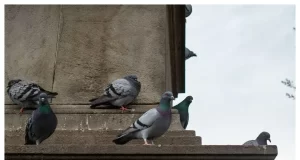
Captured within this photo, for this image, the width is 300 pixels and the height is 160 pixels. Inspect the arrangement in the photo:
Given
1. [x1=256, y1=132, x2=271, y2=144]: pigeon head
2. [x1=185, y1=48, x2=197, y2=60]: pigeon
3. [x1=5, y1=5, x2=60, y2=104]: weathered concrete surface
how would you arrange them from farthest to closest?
[x1=185, y1=48, x2=197, y2=60]: pigeon < [x1=256, y1=132, x2=271, y2=144]: pigeon head < [x1=5, y1=5, x2=60, y2=104]: weathered concrete surface

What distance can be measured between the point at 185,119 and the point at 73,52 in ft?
5.22

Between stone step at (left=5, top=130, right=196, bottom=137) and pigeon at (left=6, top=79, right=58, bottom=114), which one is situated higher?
pigeon at (left=6, top=79, right=58, bottom=114)

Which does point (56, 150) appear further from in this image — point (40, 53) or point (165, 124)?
point (40, 53)

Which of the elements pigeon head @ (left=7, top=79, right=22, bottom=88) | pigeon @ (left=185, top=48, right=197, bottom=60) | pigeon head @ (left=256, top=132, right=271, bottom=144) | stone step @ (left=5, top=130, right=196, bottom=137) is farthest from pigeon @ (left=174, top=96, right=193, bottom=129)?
pigeon @ (left=185, top=48, right=197, bottom=60)

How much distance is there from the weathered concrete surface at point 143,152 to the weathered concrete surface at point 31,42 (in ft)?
5.50

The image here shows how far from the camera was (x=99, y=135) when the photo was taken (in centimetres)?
687

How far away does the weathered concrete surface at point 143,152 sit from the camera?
5902 mm

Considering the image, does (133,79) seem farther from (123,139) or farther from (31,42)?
(31,42)

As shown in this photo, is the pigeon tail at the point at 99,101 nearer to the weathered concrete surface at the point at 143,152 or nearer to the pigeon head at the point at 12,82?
the pigeon head at the point at 12,82

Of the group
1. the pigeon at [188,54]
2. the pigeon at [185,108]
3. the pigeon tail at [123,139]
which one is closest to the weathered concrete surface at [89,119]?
the pigeon tail at [123,139]

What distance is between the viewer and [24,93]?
7.20 m

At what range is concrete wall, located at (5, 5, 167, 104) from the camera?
760cm

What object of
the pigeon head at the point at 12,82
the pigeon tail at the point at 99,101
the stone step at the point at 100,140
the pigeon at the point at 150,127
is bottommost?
the stone step at the point at 100,140

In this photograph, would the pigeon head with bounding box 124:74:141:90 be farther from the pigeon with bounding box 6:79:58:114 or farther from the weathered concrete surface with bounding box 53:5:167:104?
the pigeon with bounding box 6:79:58:114
